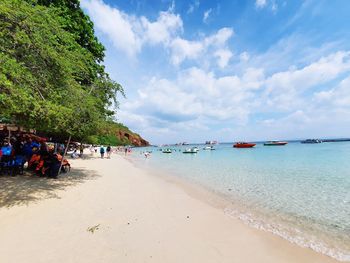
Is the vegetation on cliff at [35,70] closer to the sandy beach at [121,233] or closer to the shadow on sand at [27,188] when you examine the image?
the shadow on sand at [27,188]

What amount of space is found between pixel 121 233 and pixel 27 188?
18.1 feet

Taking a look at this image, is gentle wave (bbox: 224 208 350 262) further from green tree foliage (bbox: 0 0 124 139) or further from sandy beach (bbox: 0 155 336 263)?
green tree foliage (bbox: 0 0 124 139)

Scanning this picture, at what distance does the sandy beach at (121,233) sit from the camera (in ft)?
14.2

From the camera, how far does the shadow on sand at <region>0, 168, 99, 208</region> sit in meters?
7.13

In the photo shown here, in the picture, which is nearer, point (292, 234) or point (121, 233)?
point (121, 233)

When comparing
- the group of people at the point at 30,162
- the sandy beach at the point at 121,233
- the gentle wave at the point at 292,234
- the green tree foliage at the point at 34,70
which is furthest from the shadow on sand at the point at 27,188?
the gentle wave at the point at 292,234

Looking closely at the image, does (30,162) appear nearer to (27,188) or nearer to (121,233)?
(27,188)

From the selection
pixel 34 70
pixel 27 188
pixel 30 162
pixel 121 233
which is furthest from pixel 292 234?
pixel 30 162

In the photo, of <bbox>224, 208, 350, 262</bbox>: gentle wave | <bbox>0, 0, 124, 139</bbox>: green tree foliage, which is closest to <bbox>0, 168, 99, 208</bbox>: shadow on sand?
<bbox>0, 0, 124, 139</bbox>: green tree foliage

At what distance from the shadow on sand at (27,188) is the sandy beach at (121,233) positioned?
0.10 ft

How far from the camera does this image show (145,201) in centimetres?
840

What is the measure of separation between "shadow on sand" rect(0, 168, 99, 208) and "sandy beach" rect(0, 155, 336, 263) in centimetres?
3

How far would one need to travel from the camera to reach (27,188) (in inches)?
334

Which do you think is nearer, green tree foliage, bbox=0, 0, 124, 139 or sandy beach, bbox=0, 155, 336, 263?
sandy beach, bbox=0, 155, 336, 263
